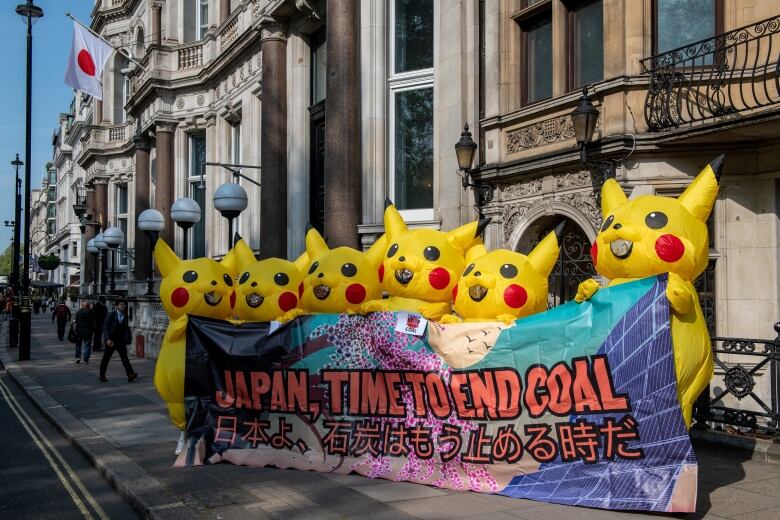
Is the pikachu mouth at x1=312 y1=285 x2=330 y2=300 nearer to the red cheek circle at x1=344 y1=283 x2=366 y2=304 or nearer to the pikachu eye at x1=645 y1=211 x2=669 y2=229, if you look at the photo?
the red cheek circle at x1=344 y1=283 x2=366 y2=304

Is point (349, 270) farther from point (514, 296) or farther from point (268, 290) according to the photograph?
point (514, 296)

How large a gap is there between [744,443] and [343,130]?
375 inches

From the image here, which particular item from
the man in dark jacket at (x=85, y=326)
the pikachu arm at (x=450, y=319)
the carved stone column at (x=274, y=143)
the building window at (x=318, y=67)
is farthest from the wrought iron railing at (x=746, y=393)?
the man in dark jacket at (x=85, y=326)

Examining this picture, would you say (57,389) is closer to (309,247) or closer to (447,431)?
(309,247)

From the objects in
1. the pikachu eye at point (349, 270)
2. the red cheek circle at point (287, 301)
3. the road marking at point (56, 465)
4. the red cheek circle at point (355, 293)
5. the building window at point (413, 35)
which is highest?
the building window at point (413, 35)

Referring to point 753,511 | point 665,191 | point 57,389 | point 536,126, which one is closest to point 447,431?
point 753,511

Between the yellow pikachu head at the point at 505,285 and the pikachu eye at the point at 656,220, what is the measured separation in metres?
1.33

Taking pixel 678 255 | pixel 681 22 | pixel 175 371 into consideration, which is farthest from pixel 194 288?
pixel 681 22

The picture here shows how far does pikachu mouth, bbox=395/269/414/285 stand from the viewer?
730cm

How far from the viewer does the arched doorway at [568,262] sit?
11141 millimetres

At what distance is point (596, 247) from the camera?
6.27 metres

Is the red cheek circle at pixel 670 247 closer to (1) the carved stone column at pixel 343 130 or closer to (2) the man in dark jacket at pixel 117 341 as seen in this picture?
(1) the carved stone column at pixel 343 130

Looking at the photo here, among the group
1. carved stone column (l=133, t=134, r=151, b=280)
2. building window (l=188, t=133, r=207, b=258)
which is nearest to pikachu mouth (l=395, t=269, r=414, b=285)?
building window (l=188, t=133, r=207, b=258)

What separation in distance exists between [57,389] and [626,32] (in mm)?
12928
